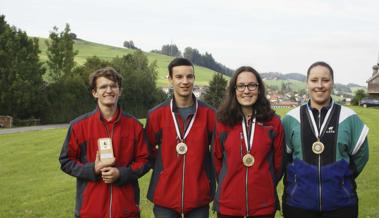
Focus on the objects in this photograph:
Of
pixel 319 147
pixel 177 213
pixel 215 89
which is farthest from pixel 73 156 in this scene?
pixel 215 89

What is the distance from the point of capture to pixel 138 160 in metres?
5.64

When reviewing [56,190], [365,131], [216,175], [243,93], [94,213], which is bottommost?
A: [56,190]

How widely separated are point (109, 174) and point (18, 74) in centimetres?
4687

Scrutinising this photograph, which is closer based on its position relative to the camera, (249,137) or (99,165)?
(99,165)

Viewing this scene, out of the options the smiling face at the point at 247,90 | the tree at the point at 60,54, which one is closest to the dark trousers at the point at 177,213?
the smiling face at the point at 247,90

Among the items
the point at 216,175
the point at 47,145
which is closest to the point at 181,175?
the point at 216,175

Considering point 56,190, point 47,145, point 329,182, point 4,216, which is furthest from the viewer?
point 47,145

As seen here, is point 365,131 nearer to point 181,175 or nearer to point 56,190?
point 181,175

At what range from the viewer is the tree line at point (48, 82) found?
4838cm

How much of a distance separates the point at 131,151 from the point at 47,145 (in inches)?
790

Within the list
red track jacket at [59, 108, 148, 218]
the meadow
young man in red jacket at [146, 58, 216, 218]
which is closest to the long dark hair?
young man in red jacket at [146, 58, 216, 218]

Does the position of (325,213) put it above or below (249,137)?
below

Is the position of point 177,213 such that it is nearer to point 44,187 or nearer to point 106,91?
point 106,91

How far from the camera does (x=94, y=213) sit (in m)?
5.36
